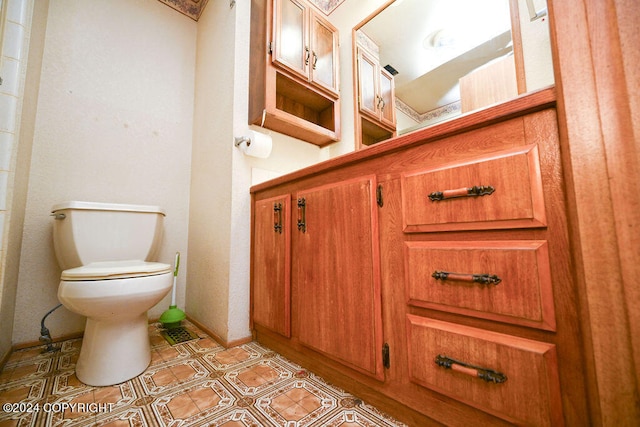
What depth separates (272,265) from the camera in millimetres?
1188

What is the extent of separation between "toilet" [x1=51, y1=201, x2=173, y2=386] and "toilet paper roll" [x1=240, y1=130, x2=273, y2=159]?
65cm

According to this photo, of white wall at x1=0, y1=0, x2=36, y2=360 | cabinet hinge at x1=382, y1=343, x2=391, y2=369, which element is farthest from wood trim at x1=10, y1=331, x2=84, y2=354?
cabinet hinge at x1=382, y1=343, x2=391, y2=369

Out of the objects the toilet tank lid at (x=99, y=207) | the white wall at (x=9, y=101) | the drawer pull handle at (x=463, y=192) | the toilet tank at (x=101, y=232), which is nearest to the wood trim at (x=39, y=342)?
the toilet tank at (x=101, y=232)

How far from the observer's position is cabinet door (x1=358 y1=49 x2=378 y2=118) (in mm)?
1529

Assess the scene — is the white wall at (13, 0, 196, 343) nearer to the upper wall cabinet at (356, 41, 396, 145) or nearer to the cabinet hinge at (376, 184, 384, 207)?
the upper wall cabinet at (356, 41, 396, 145)

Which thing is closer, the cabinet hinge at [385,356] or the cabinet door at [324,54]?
the cabinet hinge at [385,356]

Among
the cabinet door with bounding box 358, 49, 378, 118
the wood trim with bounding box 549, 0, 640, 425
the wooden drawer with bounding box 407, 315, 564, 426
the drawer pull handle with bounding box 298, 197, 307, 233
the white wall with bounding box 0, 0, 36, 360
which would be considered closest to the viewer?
the wood trim with bounding box 549, 0, 640, 425

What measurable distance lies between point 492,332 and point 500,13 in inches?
48.3

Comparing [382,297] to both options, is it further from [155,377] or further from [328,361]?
[155,377]

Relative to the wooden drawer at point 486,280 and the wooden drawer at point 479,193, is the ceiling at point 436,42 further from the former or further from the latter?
the wooden drawer at point 486,280

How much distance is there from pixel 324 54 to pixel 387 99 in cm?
54

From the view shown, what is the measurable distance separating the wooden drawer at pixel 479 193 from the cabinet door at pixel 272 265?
587mm

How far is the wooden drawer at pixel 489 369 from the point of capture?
0.48 metres

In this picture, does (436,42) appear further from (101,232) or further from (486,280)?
(101,232)
